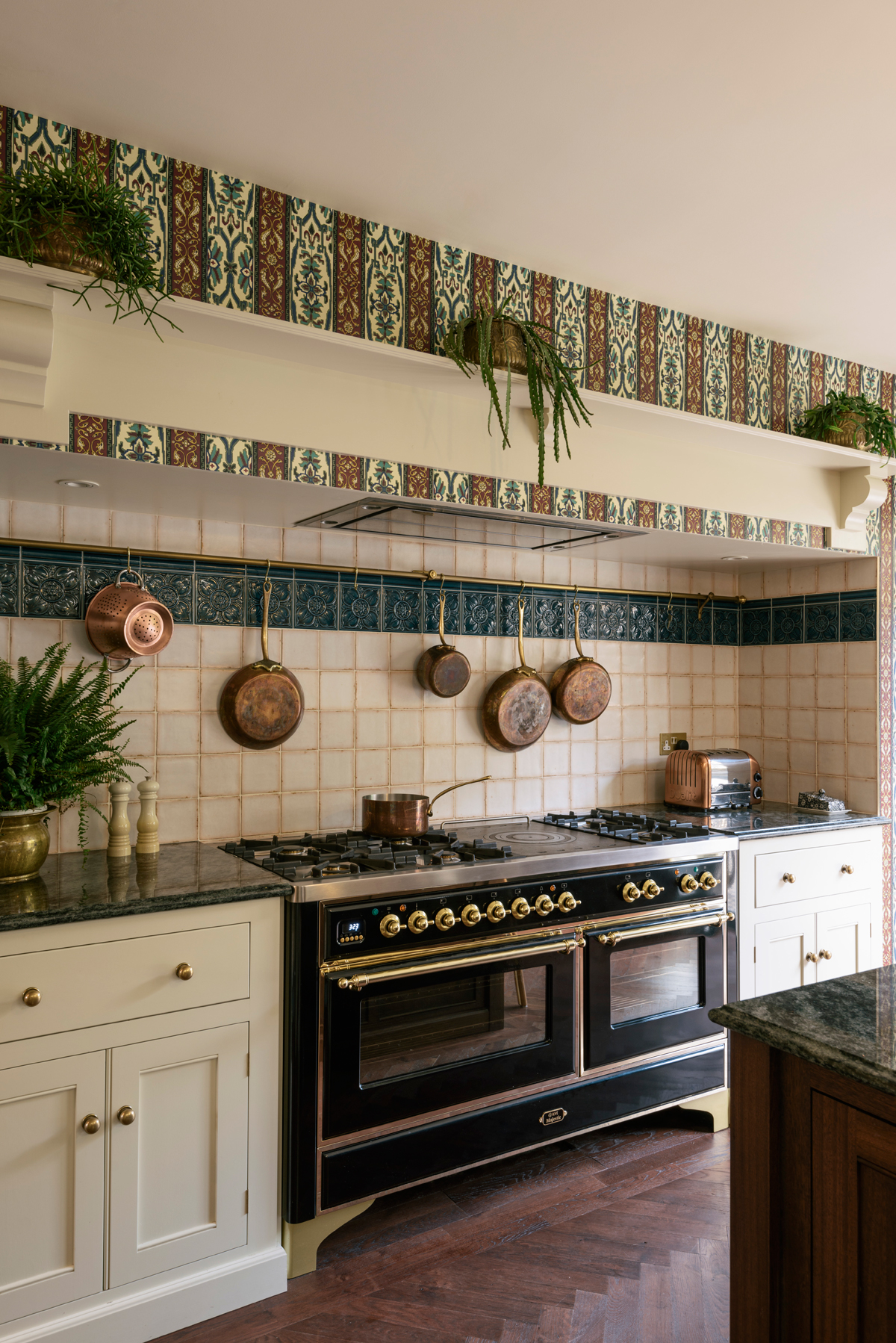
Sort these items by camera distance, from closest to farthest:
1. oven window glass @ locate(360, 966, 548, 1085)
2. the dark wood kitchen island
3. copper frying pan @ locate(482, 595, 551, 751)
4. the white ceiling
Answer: the dark wood kitchen island, the white ceiling, oven window glass @ locate(360, 966, 548, 1085), copper frying pan @ locate(482, 595, 551, 751)

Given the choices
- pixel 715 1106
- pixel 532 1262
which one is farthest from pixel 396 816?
pixel 715 1106

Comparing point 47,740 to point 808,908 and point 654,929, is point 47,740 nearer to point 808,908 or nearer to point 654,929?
point 654,929

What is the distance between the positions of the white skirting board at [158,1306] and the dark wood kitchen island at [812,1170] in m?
1.14

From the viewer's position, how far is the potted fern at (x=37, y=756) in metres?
1.88

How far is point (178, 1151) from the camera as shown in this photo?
188cm

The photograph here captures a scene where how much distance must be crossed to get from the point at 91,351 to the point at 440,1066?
1926 millimetres

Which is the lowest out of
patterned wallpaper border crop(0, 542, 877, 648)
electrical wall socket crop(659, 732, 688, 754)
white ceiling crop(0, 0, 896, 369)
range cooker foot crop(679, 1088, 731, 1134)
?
range cooker foot crop(679, 1088, 731, 1134)

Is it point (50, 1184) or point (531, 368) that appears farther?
point (531, 368)

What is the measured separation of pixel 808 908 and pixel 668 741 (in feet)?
2.78

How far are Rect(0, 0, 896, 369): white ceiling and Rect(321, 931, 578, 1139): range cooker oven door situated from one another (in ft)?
6.38

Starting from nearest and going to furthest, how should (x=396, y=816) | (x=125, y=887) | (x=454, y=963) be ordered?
1. (x=125, y=887)
2. (x=454, y=963)
3. (x=396, y=816)

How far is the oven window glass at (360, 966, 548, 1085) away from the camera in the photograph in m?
2.16

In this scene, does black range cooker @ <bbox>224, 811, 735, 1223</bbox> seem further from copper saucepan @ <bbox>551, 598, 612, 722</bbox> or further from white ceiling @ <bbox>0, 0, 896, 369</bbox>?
white ceiling @ <bbox>0, 0, 896, 369</bbox>

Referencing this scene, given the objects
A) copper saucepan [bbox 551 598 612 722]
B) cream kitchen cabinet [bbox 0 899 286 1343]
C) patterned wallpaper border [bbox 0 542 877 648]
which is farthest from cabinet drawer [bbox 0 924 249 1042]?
copper saucepan [bbox 551 598 612 722]
